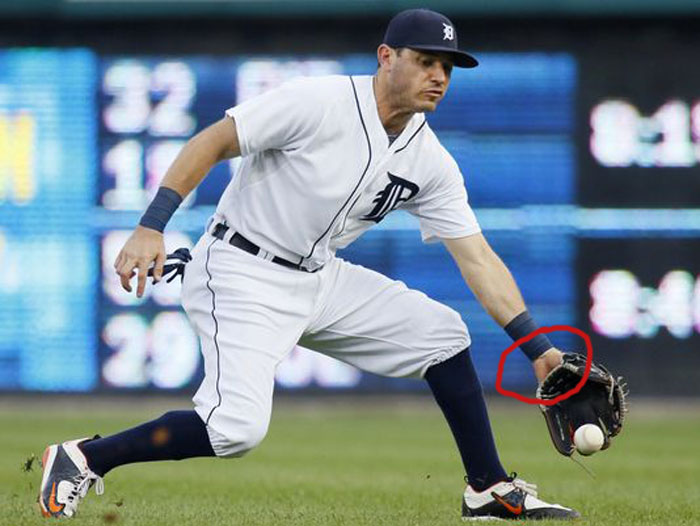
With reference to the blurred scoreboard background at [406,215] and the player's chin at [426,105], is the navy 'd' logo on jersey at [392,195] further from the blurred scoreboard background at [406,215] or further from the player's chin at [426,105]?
the blurred scoreboard background at [406,215]

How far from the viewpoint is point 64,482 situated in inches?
216

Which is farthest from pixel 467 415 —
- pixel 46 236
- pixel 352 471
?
pixel 46 236

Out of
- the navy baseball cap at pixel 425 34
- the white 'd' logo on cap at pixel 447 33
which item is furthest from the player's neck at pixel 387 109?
the white 'd' logo on cap at pixel 447 33

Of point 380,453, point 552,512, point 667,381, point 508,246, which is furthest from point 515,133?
point 552,512

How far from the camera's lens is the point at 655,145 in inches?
514

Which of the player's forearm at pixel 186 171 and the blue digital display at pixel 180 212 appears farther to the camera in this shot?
the blue digital display at pixel 180 212

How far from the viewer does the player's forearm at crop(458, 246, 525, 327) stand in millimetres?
5809

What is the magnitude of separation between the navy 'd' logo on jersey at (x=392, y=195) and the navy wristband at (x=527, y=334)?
0.60m

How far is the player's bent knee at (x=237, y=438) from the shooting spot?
209 inches

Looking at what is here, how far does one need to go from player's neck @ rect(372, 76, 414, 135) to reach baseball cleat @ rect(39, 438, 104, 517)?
160 centimetres

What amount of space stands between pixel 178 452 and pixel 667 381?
A: 332 inches

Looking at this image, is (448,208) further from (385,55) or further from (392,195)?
(385,55)

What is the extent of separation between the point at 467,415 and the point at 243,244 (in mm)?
1062

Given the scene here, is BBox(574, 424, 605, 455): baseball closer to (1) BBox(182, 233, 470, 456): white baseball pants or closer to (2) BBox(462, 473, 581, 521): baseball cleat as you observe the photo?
(2) BBox(462, 473, 581, 521): baseball cleat
